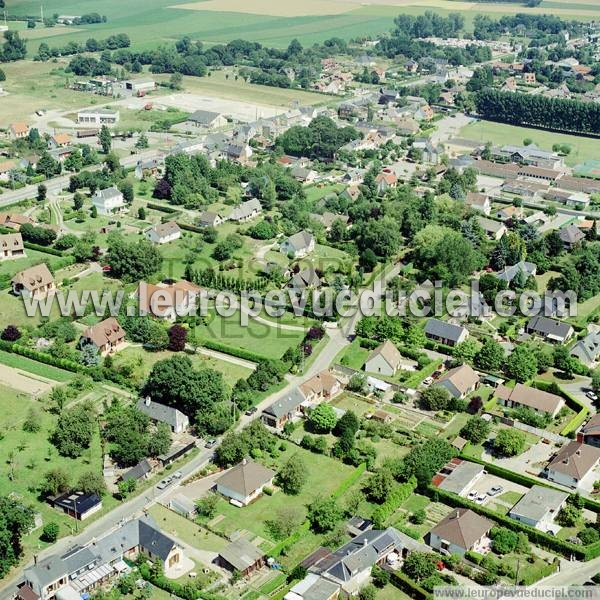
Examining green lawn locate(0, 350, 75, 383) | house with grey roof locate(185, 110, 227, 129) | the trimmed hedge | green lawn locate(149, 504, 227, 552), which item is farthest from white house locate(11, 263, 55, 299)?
house with grey roof locate(185, 110, 227, 129)

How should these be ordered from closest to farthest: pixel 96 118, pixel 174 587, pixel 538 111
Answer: pixel 174 587, pixel 96 118, pixel 538 111

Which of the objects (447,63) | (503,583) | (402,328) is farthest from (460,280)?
(447,63)

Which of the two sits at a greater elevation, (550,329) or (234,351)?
(550,329)

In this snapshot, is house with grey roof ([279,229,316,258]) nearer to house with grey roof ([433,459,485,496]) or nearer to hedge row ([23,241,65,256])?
hedge row ([23,241,65,256])

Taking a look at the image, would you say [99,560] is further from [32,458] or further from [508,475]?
[508,475]

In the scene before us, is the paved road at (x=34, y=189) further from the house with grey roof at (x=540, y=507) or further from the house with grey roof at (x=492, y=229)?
the house with grey roof at (x=540, y=507)

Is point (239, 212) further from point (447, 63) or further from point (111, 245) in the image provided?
point (447, 63)

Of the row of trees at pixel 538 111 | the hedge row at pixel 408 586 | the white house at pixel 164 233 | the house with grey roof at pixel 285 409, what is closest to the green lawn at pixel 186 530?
the hedge row at pixel 408 586

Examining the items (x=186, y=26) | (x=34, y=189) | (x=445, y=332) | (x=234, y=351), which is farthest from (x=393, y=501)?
(x=186, y=26)
